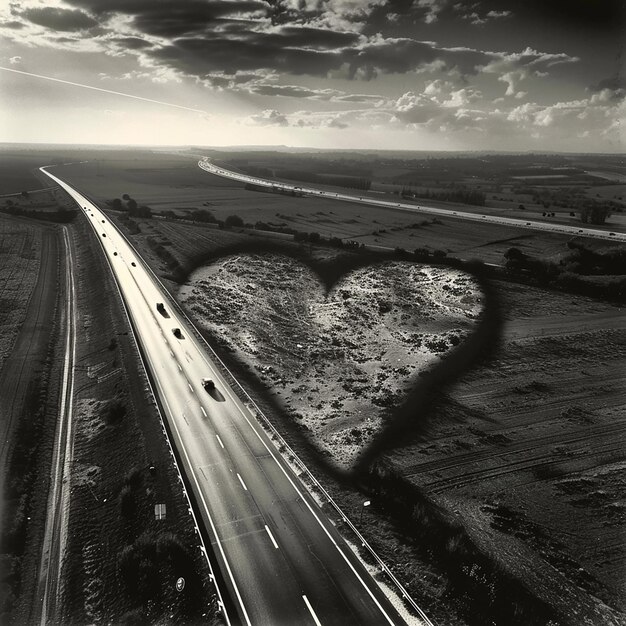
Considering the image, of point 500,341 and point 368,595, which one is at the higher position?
point 500,341

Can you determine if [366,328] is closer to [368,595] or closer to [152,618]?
[368,595]

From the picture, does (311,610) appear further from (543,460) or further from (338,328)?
(338,328)

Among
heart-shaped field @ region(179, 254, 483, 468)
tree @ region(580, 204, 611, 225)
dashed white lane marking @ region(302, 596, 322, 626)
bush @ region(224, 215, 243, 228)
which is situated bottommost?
dashed white lane marking @ region(302, 596, 322, 626)

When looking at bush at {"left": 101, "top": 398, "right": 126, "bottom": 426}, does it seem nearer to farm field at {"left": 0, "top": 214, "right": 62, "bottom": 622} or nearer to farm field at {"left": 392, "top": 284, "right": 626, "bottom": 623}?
farm field at {"left": 0, "top": 214, "right": 62, "bottom": 622}

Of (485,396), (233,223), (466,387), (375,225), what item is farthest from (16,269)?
(375,225)

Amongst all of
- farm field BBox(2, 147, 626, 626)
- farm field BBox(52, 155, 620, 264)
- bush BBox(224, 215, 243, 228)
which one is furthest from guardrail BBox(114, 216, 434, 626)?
bush BBox(224, 215, 243, 228)

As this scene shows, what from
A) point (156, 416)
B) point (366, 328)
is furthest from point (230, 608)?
A: point (366, 328)
